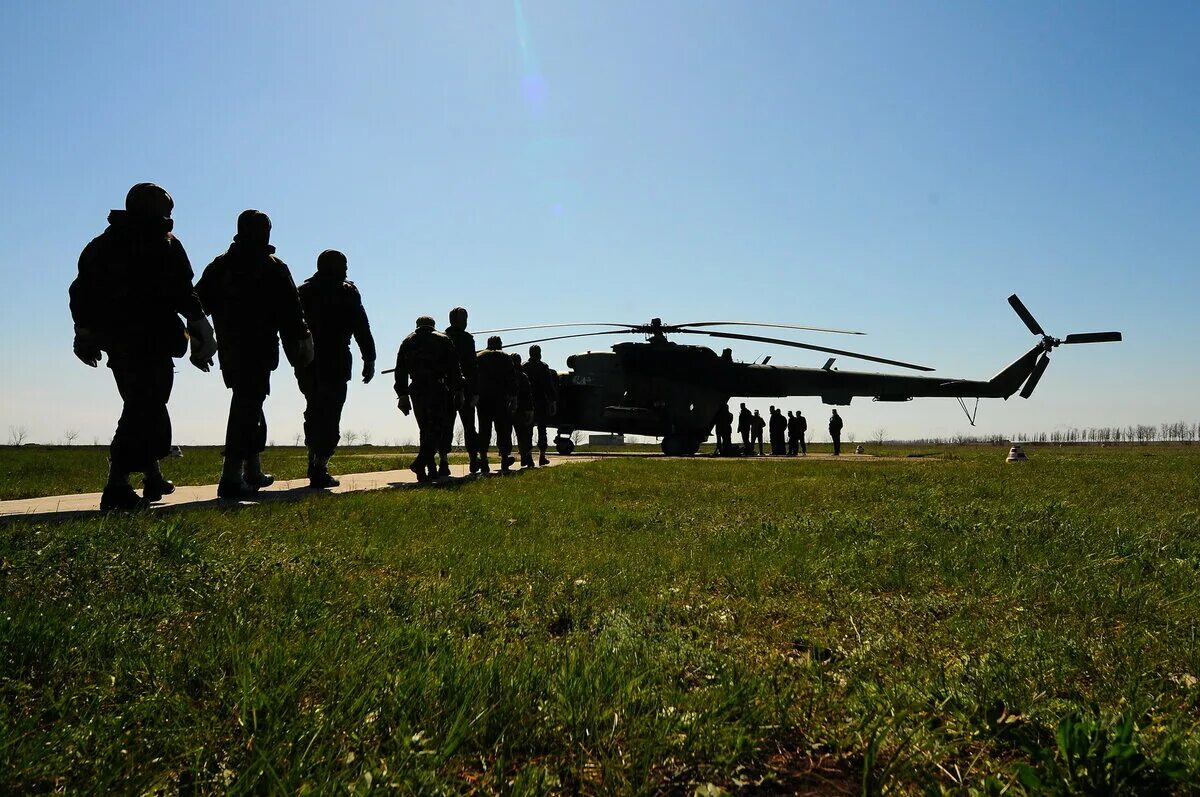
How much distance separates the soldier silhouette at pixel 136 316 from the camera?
4547 millimetres

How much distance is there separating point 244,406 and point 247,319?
77 cm

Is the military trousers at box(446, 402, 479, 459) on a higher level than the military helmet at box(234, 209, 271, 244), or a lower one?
lower

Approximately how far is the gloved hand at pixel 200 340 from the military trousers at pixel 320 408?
6.38 feet

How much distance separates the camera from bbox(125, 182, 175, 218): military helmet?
4.74m

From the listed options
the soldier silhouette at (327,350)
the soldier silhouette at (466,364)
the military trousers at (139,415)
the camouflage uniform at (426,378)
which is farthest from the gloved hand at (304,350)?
the soldier silhouette at (466,364)

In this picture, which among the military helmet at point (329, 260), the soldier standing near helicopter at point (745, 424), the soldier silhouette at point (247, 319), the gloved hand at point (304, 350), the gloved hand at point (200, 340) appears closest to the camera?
the gloved hand at point (200, 340)

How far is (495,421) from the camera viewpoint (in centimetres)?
1118

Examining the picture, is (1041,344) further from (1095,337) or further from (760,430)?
(760,430)

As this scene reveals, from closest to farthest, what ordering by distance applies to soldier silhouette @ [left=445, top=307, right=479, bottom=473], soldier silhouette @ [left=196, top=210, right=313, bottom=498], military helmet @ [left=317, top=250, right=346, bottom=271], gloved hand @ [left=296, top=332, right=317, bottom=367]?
soldier silhouette @ [left=196, top=210, right=313, bottom=498]
gloved hand @ [left=296, top=332, right=317, bottom=367]
military helmet @ [left=317, top=250, right=346, bottom=271]
soldier silhouette @ [left=445, top=307, right=479, bottom=473]

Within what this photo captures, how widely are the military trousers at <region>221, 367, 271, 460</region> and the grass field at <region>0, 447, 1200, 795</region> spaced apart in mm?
1711

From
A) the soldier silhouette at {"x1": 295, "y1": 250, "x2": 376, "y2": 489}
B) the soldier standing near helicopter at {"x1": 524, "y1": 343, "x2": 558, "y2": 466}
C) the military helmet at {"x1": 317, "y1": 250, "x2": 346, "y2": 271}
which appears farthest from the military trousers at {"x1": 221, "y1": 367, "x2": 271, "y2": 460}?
the soldier standing near helicopter at {"x1": 524, "y1": 343, "x2": 558, "y2": 466}

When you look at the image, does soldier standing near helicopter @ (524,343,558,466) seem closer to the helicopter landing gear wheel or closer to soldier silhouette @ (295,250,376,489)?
the helicopter landing gear wheel

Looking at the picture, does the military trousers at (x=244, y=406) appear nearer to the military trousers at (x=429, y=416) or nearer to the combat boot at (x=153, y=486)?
the combat boot at (x=153, y=486)

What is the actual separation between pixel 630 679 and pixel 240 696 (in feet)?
3.21
